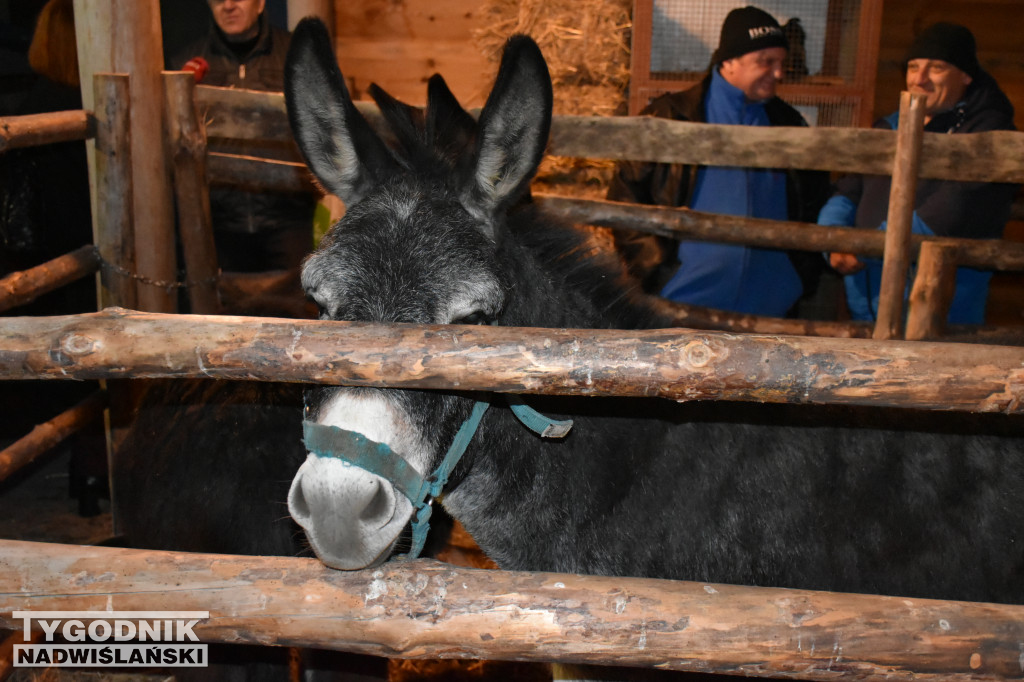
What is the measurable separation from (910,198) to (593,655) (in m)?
3.11

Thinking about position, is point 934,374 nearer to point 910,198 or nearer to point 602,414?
point 602,414

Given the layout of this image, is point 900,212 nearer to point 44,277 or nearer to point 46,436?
point 44,277

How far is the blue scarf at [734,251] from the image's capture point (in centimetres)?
478

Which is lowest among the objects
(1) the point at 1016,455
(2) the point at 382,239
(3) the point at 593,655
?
(3) the point at 593,655

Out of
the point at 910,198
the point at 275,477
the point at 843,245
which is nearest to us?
the point at 275,477

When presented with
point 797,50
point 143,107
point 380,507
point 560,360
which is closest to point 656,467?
point 560,360

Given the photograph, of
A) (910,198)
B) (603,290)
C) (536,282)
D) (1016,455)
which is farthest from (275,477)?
(910,198)

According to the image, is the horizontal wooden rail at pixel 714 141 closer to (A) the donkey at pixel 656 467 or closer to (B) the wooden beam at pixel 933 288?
(B) the wooden beam at pixel 933 288

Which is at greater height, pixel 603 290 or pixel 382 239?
pixel 382 239

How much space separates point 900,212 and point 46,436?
14.2 feet

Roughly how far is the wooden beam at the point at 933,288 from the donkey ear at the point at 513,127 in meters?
2.73

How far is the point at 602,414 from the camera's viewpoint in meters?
2.37

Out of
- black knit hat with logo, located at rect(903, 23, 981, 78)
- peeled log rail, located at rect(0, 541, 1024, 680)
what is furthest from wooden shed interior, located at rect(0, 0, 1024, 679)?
peeled log rail, located at rect(0, 541, 1024, 680)

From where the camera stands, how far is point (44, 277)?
3.38 meters
